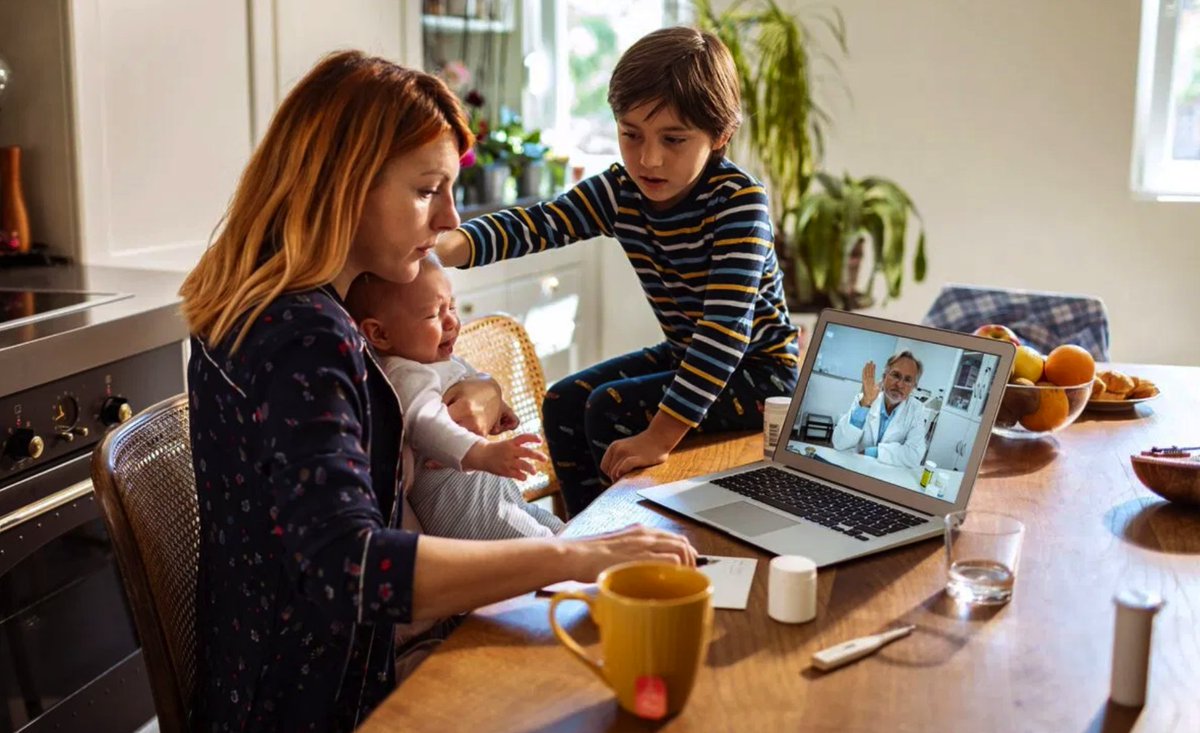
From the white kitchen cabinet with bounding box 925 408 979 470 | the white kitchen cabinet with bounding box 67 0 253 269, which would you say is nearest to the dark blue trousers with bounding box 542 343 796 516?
the white kitchen cabinet with bounding box 925 408 979 470

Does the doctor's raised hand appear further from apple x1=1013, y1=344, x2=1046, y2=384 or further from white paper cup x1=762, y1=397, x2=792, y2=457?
apple x1=1013, y1=344, x2=1046, y2=384

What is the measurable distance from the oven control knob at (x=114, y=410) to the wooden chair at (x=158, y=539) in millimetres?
631

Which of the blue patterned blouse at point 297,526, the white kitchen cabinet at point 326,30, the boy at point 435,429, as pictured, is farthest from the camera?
the white kitchen cabinet at point 326,30

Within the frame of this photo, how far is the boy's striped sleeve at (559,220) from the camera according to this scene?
6.66ft

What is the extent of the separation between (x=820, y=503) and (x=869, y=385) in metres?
0.16

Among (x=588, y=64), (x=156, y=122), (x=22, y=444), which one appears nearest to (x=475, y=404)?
(x=22, y=444)

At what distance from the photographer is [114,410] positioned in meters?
1.99

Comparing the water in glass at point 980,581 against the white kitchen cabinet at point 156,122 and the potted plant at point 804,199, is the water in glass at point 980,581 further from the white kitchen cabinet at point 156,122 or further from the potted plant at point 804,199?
the potted plant at point 804,199

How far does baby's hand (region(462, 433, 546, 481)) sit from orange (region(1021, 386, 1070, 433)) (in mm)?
734

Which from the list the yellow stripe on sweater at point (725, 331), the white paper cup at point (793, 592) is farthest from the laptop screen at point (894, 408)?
the white paper cup at point (793, 592)

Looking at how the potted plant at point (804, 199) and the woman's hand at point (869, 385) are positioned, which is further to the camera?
the potted plant at point (804, 199)

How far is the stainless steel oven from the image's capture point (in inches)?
71.0

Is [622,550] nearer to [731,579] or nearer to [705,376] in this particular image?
[731,579]

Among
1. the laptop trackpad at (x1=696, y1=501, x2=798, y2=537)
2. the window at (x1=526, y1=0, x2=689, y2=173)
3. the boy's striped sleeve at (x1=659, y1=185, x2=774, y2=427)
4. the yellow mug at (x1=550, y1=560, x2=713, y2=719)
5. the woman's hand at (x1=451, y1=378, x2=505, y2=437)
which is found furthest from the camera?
the window at (x1=526, y1=0, x2=689, y2=173)
